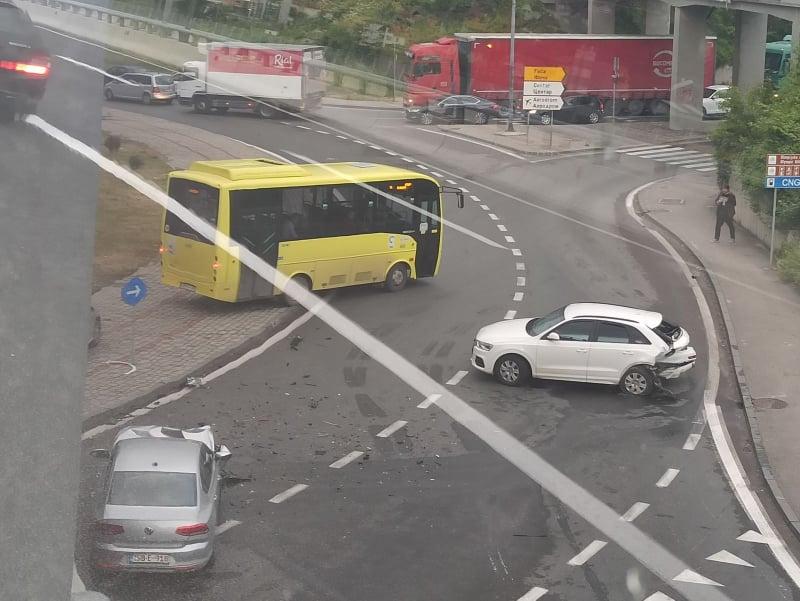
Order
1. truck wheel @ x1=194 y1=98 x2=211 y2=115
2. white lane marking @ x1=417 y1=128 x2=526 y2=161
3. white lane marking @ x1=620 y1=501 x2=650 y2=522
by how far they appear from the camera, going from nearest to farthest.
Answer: white lane marking @ x1=620 y1=501 x2=650 y2=522 < white lane marking @ x1=417 y1=128 x2=526 y2=161 < truck wheel @ x1=194 y1=98 x2=211 y2=115

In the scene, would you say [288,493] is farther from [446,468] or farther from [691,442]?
[691,442]

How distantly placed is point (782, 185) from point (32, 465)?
17.7m

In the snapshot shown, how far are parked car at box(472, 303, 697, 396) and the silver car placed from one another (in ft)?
22.8

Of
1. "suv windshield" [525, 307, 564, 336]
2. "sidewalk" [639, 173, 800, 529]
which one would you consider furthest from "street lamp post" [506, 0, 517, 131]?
"suv windshield" [525, 307, 564, 336]

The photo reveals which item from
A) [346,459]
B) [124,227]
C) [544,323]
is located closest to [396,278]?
[544,323]

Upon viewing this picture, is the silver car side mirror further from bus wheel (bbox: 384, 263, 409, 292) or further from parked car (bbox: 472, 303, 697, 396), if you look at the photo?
bus wheel (bbox: 384, 263, 409, 292)

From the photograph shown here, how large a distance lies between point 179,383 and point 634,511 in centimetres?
752

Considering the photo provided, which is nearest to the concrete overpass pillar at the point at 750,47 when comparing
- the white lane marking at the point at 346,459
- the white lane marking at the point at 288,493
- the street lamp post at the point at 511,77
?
the street lamp post at the point at 511,77

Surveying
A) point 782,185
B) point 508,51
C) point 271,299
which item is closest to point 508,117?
point 508,51

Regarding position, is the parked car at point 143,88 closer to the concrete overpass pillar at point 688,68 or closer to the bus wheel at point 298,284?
the bus wheel at point 298,284

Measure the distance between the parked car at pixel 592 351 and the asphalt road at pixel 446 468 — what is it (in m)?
0.32

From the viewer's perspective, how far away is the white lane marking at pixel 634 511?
43.7 feet

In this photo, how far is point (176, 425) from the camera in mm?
15867

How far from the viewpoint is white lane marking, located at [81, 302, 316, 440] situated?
1559 cm
